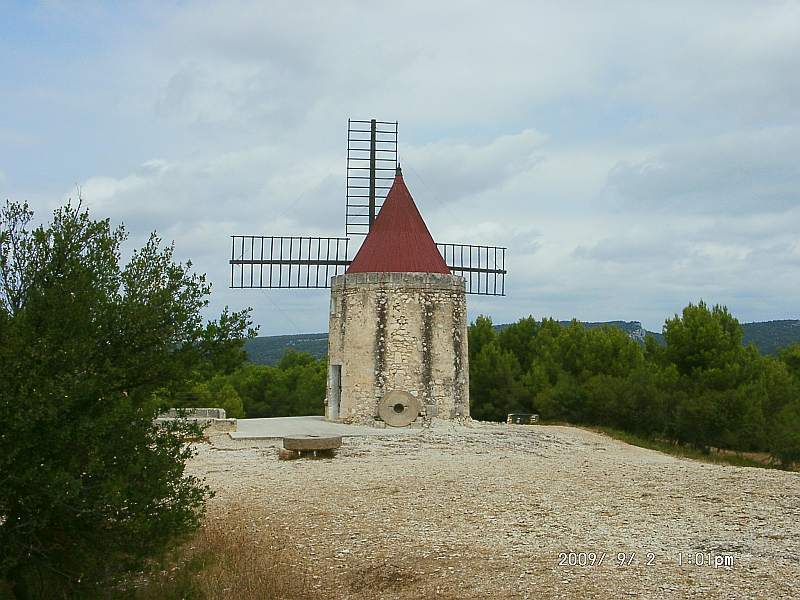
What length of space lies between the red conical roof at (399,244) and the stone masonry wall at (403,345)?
411mm

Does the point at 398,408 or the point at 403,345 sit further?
the point at 403,345

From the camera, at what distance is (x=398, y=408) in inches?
679

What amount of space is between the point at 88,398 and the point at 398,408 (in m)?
11.8

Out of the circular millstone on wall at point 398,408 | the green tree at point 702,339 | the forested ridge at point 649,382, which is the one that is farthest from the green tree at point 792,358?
the circular millstone on wall at point 398,408

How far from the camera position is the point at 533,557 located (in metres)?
7.38

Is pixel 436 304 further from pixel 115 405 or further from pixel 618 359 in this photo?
pixel 115 405

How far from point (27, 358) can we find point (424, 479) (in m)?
6.82

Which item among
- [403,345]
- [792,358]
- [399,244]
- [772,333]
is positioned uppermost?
[772,333]

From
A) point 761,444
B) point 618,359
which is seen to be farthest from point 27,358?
point 618,359

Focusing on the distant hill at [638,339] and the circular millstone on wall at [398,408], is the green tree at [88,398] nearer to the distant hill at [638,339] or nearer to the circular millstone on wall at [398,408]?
the circular millstone on wall at [398,408]
